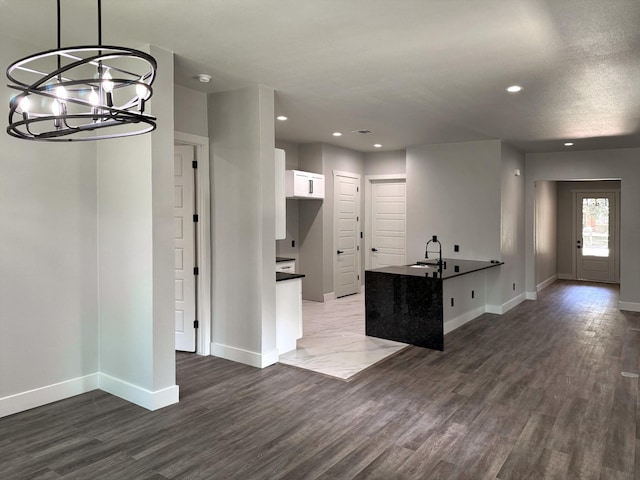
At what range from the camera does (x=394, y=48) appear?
11.2 ft

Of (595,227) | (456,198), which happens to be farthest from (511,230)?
(595,227)

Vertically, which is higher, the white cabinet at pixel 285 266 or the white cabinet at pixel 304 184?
the white cabinet at pixel 304 184

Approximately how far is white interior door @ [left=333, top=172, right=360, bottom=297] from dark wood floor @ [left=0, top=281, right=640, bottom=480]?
138 inches

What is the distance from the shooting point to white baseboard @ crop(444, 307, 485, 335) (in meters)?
6.12

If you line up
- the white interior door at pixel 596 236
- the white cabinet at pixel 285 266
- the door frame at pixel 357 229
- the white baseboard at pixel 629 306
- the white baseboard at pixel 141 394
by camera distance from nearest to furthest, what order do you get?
the white baseboard at pixel 141 394, the white cabinet at pixel 285 266, the white baseboard at pixel 629 306, the door frame at pixel 357 229, the white interior door at pixel 596 236

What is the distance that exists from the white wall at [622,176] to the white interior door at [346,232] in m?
3.32

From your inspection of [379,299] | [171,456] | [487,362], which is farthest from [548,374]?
[171,456]

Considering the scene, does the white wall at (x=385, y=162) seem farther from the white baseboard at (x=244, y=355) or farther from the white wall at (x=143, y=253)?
the white wall at (x=143, y=253)

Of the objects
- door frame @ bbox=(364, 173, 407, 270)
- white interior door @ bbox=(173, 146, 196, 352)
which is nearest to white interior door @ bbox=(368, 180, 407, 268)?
door frame @ bbox=(364, 173, 407, 270)

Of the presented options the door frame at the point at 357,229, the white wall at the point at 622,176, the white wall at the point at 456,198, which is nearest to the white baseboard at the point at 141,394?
the door frame at the point at 357,229

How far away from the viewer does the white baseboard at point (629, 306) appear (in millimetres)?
7645

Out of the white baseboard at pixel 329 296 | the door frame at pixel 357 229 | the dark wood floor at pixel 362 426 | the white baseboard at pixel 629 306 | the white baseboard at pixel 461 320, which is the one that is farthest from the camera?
the door frame at pixel 357 229

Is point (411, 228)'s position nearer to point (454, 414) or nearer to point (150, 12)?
point (454, 414)

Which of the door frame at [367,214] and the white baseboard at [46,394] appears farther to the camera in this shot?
the door frame at [367,214]
